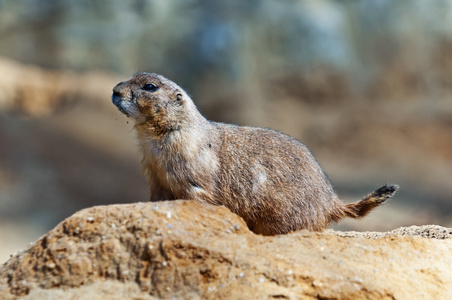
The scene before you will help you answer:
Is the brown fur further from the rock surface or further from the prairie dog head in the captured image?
the rock surface

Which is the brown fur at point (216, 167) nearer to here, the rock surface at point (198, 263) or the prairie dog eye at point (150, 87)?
the prairie dog eye at point (150, 87)

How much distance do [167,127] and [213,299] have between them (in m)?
1.71

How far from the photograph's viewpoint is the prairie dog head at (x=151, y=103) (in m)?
4.68

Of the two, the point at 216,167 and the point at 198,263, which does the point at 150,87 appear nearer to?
the point at 216,167

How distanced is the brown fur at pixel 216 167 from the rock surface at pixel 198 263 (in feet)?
2.08

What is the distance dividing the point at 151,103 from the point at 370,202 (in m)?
2.09

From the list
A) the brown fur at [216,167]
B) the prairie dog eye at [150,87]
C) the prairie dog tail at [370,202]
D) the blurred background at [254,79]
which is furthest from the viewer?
the blurred background at [254,79]

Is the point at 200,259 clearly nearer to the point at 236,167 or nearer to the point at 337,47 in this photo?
the point at 236,167

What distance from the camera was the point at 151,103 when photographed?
4.69 m

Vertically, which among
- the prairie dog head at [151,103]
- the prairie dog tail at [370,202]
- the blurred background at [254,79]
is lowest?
the prairie dog tail at [370,202]

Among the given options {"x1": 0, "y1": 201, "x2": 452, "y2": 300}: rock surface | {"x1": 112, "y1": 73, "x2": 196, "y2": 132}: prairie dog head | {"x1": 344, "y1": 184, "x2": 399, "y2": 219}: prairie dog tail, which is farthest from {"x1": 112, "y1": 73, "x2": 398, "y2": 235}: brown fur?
{"x1": 0, "y1": 201, "x2": 452, "y2": 300}: rock surface

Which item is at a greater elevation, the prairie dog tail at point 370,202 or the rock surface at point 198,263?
the prairie dog tail at point 370,202

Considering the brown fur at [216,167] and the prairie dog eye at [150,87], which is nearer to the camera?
the brown fur at [216,167]

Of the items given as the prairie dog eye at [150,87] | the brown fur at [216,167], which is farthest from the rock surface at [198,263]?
the prairie dog eye at [150,87]
